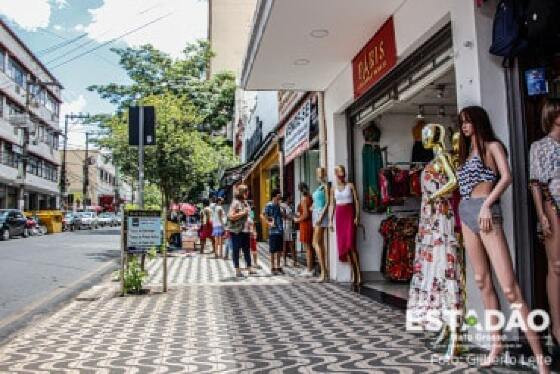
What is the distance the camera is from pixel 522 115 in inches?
157

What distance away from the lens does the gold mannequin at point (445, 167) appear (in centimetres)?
388

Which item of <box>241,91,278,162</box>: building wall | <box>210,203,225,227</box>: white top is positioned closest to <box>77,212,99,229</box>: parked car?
<box>241,91,278,162</box>: building wall

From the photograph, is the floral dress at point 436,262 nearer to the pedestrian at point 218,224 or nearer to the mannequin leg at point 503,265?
the mannequin leg at point 503,265

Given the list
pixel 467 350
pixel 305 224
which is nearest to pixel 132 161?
pixel 305 224

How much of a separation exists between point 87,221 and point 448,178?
4343 cm

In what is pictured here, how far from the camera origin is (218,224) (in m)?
14.3

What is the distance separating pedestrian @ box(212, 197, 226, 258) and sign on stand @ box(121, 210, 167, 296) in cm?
620

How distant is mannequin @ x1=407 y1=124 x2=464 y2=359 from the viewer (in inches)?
162

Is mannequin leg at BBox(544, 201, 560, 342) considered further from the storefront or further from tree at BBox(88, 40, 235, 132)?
tree at BBox(88, 40, 235, 132)

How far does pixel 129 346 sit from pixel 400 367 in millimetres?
2367

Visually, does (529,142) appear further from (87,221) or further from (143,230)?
(87,221)

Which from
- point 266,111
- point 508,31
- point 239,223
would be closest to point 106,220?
point 266,111

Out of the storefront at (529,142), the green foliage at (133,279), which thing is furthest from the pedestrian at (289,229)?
the storefront at (529,142)

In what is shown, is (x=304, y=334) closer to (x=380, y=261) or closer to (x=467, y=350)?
(x=467, y=350)
